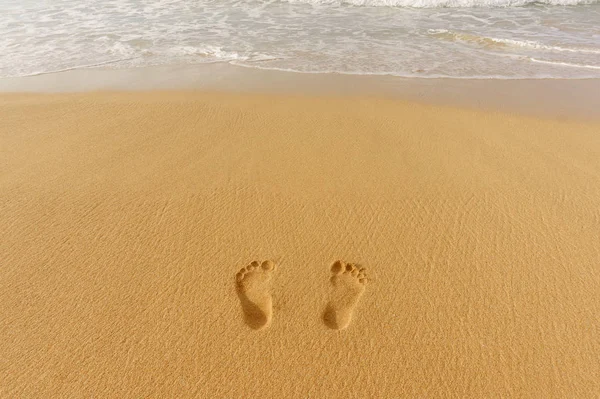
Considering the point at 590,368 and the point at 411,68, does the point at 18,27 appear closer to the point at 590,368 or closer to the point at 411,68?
the point at 411,68

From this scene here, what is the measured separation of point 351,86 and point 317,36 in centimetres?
313

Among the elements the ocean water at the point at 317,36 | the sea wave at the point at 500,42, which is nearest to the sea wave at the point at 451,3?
the ocean water at the point at 317,36

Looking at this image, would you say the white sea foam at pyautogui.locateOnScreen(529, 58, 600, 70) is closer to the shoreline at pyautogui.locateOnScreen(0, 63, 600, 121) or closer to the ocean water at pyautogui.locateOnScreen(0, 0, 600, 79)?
the ocean water at pyautogui.locateOnScreen(0, 0, 600, 79)

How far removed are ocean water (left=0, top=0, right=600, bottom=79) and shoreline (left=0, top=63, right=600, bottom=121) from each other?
35 centimetres

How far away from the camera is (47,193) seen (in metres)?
3.73

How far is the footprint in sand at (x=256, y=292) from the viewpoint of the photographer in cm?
260

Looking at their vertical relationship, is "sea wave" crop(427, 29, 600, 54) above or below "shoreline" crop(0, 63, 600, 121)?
above

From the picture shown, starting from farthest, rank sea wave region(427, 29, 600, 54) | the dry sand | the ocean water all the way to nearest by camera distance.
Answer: sea wave region(427, 29, 600, 54) → the ocean water → the dry sand

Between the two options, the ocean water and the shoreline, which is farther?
the ocean water

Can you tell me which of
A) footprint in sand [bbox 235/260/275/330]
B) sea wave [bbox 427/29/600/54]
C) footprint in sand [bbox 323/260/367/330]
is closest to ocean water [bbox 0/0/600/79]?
sea wave [bbox 427/29/600/54]

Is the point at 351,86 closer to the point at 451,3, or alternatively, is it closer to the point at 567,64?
the point at 567,64

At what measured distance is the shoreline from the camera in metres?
5.49

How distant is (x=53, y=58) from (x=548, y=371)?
8566 millimetres

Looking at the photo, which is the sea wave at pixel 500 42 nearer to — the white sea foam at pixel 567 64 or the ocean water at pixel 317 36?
the ocean water at pixel 317 36
